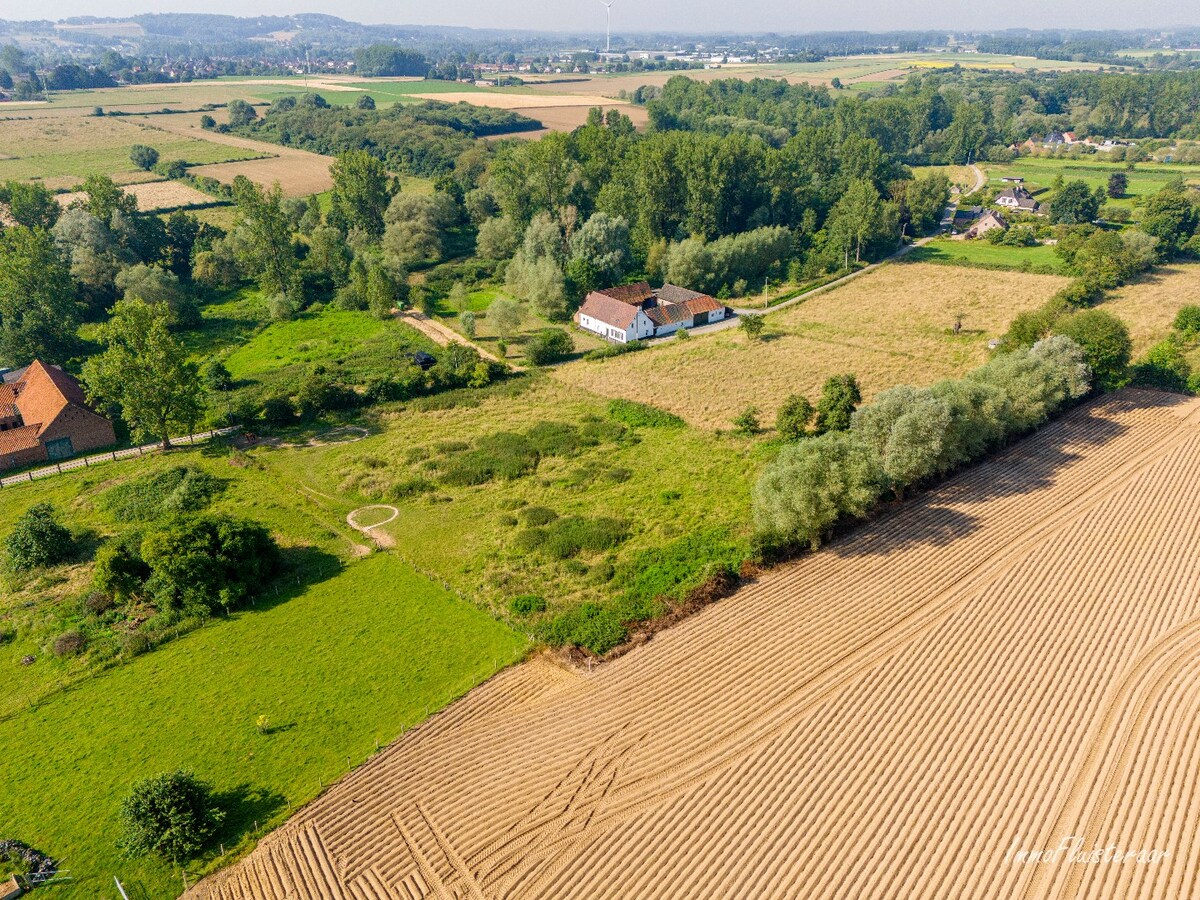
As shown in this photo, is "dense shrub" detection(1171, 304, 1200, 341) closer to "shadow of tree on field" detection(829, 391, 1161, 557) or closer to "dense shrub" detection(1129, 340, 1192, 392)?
"dense shrub" detection(1129, 340, 1192, 392)

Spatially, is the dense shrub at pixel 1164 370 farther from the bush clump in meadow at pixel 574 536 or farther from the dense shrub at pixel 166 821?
the dense shrub at pixel 166 821

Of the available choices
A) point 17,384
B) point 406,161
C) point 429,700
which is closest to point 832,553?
point 429,700

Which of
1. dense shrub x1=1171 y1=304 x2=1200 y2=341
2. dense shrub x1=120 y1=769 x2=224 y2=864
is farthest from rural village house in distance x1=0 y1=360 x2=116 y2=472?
dense shrub x1=1171 y1=304 x2=1200 y2=341

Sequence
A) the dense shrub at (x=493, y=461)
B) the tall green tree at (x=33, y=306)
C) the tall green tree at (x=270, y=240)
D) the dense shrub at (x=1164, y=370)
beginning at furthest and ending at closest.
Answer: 1. the tall green tree at (x=270, y=240)
2. the tall green tree at (x=33, y=306)
3. the dense shrub at (x=1164, y=370)
4. the dense shrub at (x=493, y=461)

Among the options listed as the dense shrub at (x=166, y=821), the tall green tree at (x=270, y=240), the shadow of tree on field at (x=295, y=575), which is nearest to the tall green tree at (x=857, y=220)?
the tall green tree at (x=270, y=240)

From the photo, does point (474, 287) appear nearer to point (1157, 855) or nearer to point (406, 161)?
point (406, 161)

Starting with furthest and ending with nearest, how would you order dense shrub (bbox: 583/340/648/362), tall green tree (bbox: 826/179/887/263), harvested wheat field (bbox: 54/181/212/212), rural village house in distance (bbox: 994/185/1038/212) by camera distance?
rural village house in distance (bbox: 994/185/1038/212)
harvested wheat field (bbox: 54/181/212/212)
tall green tree (bbox: 826/179/887/263)
dense shrub (bbox: 583/340/648/362)
